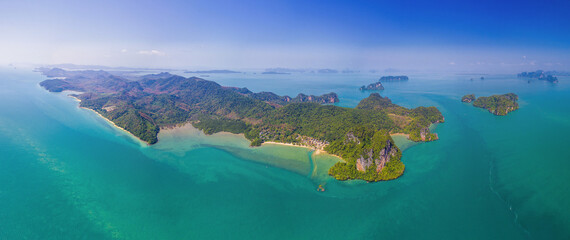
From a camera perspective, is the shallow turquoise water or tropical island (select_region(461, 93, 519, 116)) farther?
tropical island (select_region(461, 93, 519, 116))

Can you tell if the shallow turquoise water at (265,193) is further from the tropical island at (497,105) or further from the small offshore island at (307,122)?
the tropical island at (497,105)

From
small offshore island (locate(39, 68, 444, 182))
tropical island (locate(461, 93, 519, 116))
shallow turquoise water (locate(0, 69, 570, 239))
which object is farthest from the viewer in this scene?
tropical island (locate(461, 93, 519, 116))

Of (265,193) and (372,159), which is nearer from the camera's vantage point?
(265,193)

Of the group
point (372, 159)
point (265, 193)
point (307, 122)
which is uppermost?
point (307, 122)

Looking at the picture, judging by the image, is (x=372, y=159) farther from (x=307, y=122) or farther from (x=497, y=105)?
(x=497, y=105)

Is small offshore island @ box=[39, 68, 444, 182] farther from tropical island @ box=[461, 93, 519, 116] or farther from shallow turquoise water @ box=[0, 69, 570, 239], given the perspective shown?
tropical island @ box=[461, 93, 519, 116]

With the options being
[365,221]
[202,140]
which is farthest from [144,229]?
[202,140]

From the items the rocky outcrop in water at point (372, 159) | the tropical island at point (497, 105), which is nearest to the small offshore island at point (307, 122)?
the rocky outcrop in water at point (372, 159)

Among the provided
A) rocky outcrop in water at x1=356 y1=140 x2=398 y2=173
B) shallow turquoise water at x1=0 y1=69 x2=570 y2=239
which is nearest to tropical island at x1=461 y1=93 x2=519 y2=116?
shallow turquoise water at x1=0 y1=69 x2=570 y2=239

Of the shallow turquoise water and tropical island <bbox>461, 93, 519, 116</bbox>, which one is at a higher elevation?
tropical island <bbox>461, 93, 519, 116</bbox>

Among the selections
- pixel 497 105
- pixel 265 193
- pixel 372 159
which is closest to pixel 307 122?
pixel 372 159
